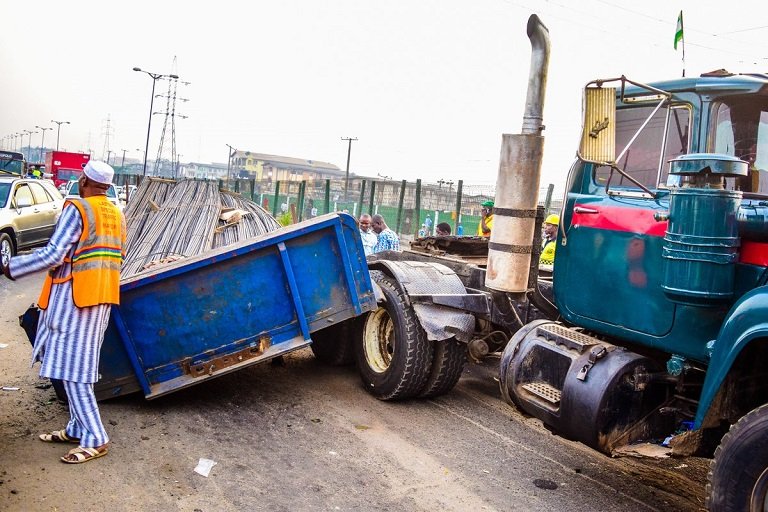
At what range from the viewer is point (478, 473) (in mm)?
4402

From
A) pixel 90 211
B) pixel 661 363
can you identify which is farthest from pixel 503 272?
pixel 90 211

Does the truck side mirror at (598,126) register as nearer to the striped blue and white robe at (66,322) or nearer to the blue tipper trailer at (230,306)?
the blue tipper trailer at (230,306)

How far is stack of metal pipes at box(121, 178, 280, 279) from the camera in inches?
266

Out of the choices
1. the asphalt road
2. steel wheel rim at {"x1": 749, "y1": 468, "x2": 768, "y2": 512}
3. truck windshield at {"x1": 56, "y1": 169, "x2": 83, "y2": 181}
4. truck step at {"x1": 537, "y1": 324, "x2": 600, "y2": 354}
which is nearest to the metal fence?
the asphalt road

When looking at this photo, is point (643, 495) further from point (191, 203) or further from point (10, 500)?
point (191, 203)

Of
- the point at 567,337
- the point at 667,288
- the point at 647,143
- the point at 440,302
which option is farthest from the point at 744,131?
the point at 440,302

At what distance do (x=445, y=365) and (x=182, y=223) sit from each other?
355 centimetres

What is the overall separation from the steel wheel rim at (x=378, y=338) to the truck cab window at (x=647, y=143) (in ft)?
7.94

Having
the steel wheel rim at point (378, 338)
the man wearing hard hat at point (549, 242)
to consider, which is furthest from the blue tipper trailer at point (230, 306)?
the man wearing hard hat at point (549, 242)

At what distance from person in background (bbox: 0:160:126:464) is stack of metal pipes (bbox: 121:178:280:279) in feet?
6.09

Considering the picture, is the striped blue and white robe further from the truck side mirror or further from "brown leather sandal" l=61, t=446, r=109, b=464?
the truck side mirror

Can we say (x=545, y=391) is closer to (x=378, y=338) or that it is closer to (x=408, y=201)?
(x=378, y=338)

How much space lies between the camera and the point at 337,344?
665 centimetres

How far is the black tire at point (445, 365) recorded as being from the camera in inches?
219
